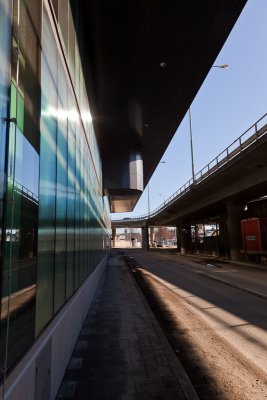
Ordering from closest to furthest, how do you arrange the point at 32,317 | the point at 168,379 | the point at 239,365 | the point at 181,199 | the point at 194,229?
the point at 32,317 → the point at 168,379 → the point at 239,365 → the point at 181,199 → the point at 194,229

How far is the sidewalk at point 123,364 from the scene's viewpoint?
487 cm

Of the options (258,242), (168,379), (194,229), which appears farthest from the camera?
(194,229)

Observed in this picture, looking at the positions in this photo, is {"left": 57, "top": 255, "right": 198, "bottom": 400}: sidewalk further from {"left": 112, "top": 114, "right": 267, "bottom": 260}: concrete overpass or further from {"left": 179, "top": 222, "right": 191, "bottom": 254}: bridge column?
{"left": 179, "top": 222, "right": 191, "bottom": 254}: bridge column

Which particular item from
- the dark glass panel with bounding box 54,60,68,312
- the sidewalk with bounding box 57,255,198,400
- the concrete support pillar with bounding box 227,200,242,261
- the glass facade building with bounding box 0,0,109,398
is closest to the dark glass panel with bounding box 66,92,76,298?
the glass facade building with bounding box 0,0,109,398

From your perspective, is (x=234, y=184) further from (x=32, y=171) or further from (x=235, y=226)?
(x=32, y=171)

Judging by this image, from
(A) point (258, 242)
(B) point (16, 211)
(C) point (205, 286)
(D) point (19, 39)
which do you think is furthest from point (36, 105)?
(A) point (258, 242)

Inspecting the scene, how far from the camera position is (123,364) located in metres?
6.04

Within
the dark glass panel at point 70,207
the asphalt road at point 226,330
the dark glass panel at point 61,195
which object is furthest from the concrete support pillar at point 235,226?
the dark glass panel at point 61,195

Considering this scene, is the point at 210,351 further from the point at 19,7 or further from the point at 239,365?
the point at 19,7

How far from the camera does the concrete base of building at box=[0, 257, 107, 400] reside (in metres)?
3.16

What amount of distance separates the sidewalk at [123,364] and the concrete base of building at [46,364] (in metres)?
0.31

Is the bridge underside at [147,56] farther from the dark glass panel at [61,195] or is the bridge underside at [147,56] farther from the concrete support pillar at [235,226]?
the concrete support pillar at [235,226]

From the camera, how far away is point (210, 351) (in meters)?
7.10

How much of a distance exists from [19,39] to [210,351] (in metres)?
6.42
